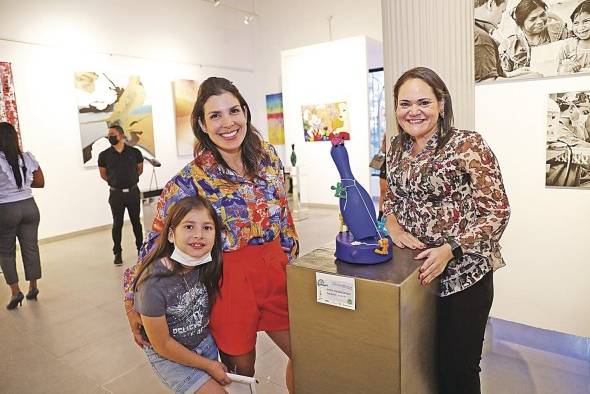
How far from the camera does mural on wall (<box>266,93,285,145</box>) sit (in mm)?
9422

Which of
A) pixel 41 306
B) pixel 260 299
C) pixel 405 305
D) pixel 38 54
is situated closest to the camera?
pixel 405 305

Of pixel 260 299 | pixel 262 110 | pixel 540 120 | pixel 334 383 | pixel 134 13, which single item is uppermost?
pixel 134 13

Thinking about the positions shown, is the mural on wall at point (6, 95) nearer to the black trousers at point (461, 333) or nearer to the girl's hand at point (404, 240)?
the girl's hand at point (404, 240)

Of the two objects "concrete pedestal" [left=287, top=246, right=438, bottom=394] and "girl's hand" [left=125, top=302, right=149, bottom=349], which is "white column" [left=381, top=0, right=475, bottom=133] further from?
"girl's hand" [left=125, top=302, right=149, bottom=349]

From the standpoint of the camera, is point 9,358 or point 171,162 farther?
point 171,162

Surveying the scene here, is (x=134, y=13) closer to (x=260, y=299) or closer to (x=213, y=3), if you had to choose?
(x=213, y=3)

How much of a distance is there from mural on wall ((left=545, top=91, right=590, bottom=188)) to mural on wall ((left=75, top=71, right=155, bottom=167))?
626 centimetres

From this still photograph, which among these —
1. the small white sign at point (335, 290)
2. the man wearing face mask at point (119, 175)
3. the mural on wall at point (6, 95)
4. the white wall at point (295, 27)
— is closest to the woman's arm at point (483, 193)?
the small white sign at point (335, 290)

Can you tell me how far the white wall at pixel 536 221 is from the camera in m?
2.36

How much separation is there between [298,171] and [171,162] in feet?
7.66

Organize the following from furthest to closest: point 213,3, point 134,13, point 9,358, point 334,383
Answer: point 213,3 < point 134,13 < point 9,358 < point 334,383

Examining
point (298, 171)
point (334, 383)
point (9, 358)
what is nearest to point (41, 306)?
point (9, 358)

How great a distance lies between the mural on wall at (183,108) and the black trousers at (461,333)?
23.6ft

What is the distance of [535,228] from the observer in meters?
2.50
